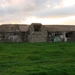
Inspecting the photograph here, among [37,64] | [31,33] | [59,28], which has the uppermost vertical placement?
[59,28]

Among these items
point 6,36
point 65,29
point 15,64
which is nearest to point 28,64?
point 15,64

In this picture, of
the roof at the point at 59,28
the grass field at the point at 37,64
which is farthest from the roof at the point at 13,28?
the grass field at the point at 37,64

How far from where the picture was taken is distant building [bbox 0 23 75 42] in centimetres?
3728

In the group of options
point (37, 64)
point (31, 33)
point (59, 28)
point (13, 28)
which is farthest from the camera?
point (59, 28)

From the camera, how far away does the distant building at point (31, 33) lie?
3728 cm

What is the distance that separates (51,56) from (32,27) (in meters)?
16.7

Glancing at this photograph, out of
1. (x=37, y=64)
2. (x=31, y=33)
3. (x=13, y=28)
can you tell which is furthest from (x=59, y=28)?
(x=37, y=64)

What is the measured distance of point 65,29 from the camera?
40562mm

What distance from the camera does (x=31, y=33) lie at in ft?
124

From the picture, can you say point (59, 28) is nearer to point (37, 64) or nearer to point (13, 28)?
point (13, 28)

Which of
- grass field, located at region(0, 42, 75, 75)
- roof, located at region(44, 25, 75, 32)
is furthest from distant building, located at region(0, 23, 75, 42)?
grass field, located at region(0, 42, 75, 75)

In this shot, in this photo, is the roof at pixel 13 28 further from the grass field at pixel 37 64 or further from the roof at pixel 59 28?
the grass field at pixel 37 64

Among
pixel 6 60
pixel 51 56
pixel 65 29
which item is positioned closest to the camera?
pixel 6 60

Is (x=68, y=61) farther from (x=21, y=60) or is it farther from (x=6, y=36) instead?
(x=6, y=36)
